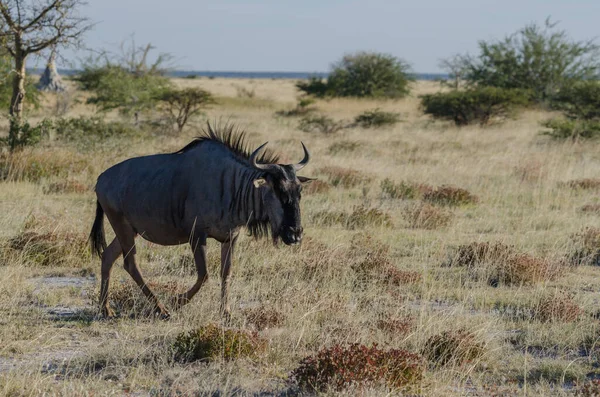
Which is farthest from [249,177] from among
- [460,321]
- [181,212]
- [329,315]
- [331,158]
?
[331,158]

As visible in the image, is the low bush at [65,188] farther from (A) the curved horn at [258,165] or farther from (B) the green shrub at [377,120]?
(B) the green shrub at [377,120]

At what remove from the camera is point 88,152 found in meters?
15.6

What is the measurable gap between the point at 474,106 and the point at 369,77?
2024 centimetres

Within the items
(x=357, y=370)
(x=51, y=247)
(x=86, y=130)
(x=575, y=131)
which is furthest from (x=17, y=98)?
(x=575, y=131)

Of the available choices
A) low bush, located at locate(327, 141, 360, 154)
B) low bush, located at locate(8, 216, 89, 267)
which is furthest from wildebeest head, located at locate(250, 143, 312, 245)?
low bush, located at locate(327, 141, 360, 154)

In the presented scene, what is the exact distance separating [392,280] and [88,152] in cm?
966

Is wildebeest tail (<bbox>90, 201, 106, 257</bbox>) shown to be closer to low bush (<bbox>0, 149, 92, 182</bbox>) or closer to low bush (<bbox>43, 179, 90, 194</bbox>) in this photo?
low bush (<bbox>43, 179, 90, 194</bbox>)

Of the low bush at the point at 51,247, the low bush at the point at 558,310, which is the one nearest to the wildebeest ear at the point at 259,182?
the low bush at the point at 558,310

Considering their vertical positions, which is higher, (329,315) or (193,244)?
(193,244)

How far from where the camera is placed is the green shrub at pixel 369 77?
45906 mm

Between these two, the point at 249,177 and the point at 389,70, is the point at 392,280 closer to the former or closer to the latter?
the point at 249,177

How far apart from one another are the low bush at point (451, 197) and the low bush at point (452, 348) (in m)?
6.83

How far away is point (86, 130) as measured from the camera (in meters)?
18.0

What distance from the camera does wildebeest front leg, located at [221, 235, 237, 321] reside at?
6215mm
